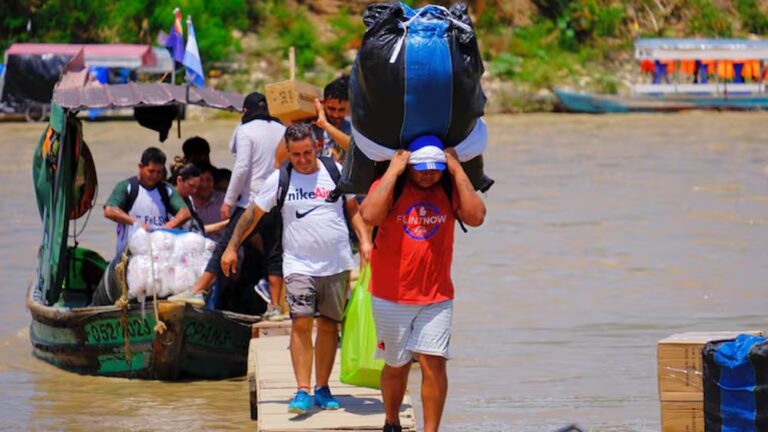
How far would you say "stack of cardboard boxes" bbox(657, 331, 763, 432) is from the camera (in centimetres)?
724

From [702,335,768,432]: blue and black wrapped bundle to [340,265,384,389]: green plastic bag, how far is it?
167 centimetres

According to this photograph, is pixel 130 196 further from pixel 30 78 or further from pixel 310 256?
pixel 30 78

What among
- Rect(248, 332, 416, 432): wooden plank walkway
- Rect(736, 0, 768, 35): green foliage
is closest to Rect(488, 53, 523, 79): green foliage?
Rect(736, 0, 768, 35): green foliage

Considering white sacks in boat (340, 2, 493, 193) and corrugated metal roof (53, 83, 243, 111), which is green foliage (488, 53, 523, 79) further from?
white sacks in boat (340, 2, 493, 193)

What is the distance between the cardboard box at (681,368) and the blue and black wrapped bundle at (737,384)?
29 cm

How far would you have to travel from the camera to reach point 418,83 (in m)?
6.83

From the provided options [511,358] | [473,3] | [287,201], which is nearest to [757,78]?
[473,3]

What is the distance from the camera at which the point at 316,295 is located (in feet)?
26.2

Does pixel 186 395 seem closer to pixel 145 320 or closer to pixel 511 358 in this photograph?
pixel 145 320

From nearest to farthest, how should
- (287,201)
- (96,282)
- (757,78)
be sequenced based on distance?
(287,201) → (96,282) → (757,78)

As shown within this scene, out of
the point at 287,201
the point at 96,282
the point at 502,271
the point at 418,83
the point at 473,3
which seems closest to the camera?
the point at 418,83

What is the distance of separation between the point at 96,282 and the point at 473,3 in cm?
3465

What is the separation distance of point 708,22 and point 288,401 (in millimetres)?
40370

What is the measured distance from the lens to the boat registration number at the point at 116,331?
10.3 meters
